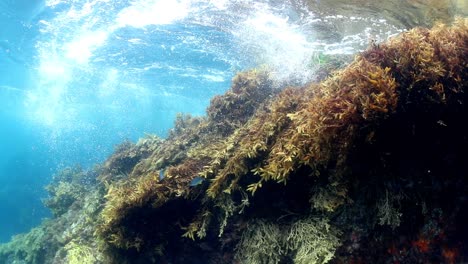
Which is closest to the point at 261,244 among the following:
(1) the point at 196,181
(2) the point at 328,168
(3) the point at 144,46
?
(1) the point at 196,181

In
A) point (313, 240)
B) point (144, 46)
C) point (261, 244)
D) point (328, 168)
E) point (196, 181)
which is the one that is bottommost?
point (144, 46)

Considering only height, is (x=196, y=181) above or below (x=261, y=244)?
above

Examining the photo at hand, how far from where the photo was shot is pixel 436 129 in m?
4.08

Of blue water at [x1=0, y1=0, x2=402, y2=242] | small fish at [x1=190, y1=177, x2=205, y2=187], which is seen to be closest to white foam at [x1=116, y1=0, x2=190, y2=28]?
blue water at [x1=0, y1=0, x2=402, y2=242]

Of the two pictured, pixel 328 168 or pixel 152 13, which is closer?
pixel 328 168

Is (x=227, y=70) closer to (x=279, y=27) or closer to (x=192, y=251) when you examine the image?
(x=279, y=27)

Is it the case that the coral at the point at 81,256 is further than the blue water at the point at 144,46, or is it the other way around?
the blue water at the point at 144,46

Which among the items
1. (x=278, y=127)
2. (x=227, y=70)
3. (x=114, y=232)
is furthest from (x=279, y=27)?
(x=227, y=70)

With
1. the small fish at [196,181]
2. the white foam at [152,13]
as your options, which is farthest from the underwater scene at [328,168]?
the white foam at [152,13]

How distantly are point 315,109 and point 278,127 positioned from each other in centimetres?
136

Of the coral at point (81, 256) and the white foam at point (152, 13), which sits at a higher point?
the white foam at point (152, 13)

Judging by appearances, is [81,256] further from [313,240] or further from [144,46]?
[144,46]

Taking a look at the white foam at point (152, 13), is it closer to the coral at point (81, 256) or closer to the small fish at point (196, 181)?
the small fish at point (196, 181)

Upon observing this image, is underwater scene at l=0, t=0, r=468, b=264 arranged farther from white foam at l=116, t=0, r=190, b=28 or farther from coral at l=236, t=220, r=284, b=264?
white foam at l=116, t=0, r=190, b=28
